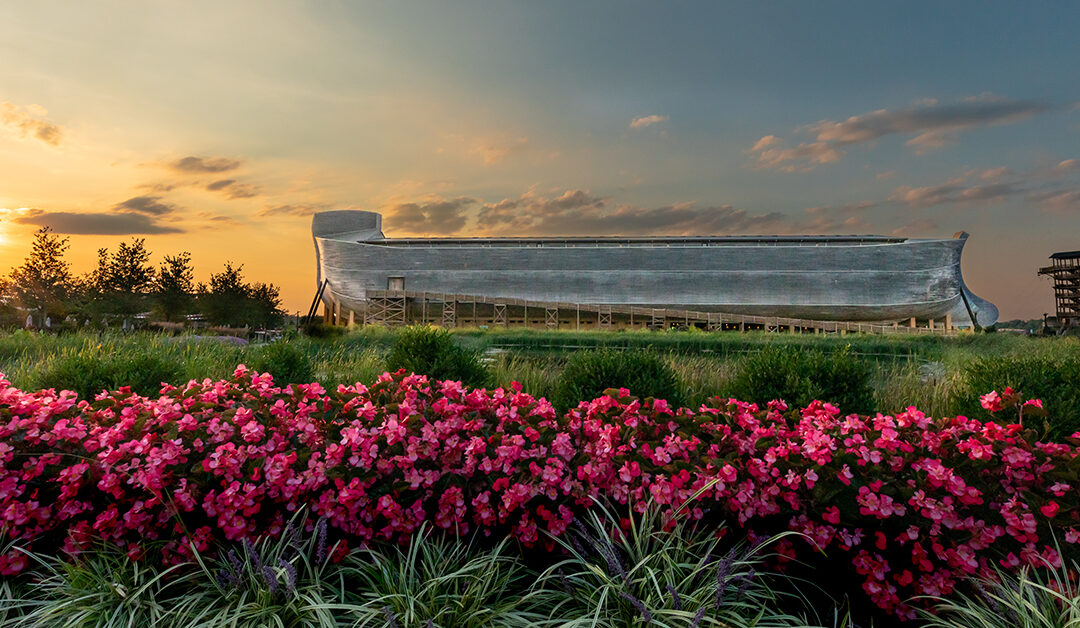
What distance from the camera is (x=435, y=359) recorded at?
7.64 meters

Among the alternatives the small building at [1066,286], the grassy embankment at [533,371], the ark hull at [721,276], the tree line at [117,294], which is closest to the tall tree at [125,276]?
the tree line at [117,294]

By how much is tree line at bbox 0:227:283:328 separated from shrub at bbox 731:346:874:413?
36362mm

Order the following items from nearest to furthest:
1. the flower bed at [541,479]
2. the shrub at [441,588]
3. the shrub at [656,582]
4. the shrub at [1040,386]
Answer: the shrub at [656,582], the shrub at [441,588], the flower bed at [541,479], the shrub at [1040,386]

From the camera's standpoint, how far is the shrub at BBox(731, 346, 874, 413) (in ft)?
19.8

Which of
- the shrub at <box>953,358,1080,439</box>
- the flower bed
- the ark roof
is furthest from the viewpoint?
the ark roof

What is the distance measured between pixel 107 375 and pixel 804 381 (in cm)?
781

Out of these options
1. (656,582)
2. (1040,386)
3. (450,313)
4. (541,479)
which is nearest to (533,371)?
(541,479)

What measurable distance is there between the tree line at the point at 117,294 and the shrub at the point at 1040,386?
3813 centimetres

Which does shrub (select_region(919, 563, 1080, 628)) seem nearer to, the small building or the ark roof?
the ark roof

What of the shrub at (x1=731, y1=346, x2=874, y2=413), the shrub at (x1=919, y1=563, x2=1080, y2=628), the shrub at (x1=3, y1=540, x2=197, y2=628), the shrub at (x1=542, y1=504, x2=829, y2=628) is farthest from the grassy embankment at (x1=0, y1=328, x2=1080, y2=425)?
the shrub at (x1=3, y1=540, x2=197, y2=628)

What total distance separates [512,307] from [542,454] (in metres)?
39.2

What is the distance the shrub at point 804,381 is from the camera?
603 centimetres

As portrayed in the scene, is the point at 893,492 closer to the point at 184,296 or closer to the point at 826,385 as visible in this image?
the point at 826,385

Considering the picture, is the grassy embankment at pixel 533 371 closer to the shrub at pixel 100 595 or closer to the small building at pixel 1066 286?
the shrub at pixel 100 595
